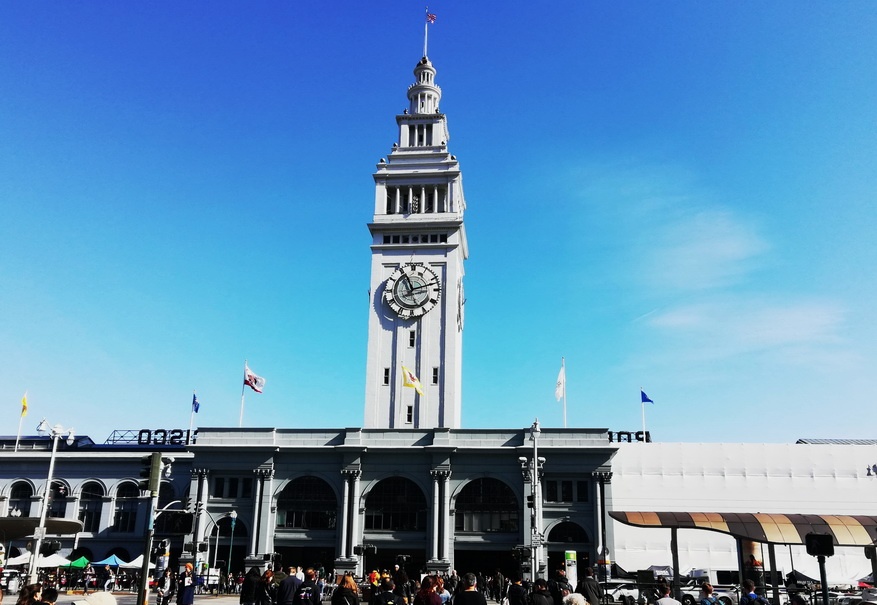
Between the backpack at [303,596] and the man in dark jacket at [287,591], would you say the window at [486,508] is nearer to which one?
the man in dark jacket at [287,591]

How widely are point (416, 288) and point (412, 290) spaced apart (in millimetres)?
449

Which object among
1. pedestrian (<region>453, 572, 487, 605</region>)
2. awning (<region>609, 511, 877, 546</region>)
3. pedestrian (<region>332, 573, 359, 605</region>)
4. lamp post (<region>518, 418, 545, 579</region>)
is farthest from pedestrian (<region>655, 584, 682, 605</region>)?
lamp post (<region>518, 418, 545, 579</region>)

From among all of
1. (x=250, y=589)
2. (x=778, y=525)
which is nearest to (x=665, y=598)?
(x=250, y=589)

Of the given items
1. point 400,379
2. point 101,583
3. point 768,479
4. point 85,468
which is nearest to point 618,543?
point 768,479

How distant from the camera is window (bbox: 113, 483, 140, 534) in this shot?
7069 cm

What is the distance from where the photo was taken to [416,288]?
7669cm

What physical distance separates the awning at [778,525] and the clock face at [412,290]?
3958 cm

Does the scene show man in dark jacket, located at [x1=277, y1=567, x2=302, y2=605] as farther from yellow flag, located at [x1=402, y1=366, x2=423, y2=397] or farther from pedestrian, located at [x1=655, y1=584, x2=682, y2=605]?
yellow flag, located at [x1=402, y1=366, x2=423, y2=397]

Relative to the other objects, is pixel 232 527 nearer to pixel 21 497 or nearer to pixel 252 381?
pixel 252 381

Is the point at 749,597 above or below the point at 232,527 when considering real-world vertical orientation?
below

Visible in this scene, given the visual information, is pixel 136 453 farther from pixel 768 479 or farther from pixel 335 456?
pixel 768 479

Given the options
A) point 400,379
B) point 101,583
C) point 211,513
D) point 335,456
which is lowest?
point 101,583

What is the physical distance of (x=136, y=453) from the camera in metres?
74.6

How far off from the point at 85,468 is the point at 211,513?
49.6ft
